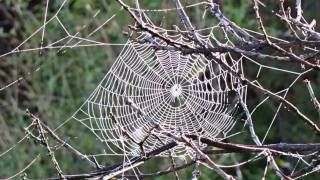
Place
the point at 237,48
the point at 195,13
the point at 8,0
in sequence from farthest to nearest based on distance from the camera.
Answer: the point at 8,0 < the point at 195,13 < the point at 237,48

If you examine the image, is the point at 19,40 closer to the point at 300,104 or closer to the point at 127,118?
the point at 300,104

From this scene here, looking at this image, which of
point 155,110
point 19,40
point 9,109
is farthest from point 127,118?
point 19,40

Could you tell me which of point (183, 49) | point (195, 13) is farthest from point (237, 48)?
point (195, 13)

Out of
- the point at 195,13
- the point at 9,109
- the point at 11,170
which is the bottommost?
the point at 11,170

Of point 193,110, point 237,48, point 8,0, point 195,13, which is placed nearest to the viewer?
point 237,48

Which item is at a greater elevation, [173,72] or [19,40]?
[19,40]

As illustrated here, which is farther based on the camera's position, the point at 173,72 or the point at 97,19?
the point at 97,19
